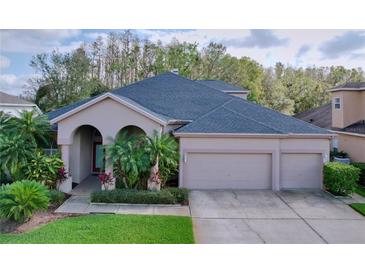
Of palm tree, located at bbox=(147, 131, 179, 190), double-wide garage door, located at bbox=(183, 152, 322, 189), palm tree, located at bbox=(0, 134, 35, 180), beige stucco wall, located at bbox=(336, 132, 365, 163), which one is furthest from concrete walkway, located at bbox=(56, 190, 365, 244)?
beige stucco wall, located at bbox=(336, 132, 365, 163)

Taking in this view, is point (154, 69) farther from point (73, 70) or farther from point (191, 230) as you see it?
point (191, 230)

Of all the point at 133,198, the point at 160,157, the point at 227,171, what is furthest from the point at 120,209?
the point at 227,171

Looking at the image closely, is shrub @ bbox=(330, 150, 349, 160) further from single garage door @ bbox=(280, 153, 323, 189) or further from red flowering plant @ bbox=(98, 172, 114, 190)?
red flowering plant @ bbox=(98, 172, 114, 190)

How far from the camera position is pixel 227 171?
1578 centimetres

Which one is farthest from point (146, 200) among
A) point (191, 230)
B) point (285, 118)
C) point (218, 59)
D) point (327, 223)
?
point (218, 59)

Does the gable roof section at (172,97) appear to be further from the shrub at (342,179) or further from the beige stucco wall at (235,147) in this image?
the shrub at (342,179)

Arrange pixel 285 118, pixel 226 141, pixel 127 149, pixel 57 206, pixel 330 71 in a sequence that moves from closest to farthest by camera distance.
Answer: pixel 57 206 < pixel 127 149 < pixel 226 141 < pixel 285 118 < pixel 330 71

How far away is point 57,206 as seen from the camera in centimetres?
1280

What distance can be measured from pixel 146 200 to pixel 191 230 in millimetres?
3475

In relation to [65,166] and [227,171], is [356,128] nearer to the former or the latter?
[227,171]

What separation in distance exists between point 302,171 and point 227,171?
3.82 metres

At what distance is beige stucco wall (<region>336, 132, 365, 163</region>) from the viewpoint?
19.2 metres

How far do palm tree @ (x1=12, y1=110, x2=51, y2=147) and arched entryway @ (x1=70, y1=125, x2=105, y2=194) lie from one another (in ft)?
4.73

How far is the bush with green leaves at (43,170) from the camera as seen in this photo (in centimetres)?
1401
